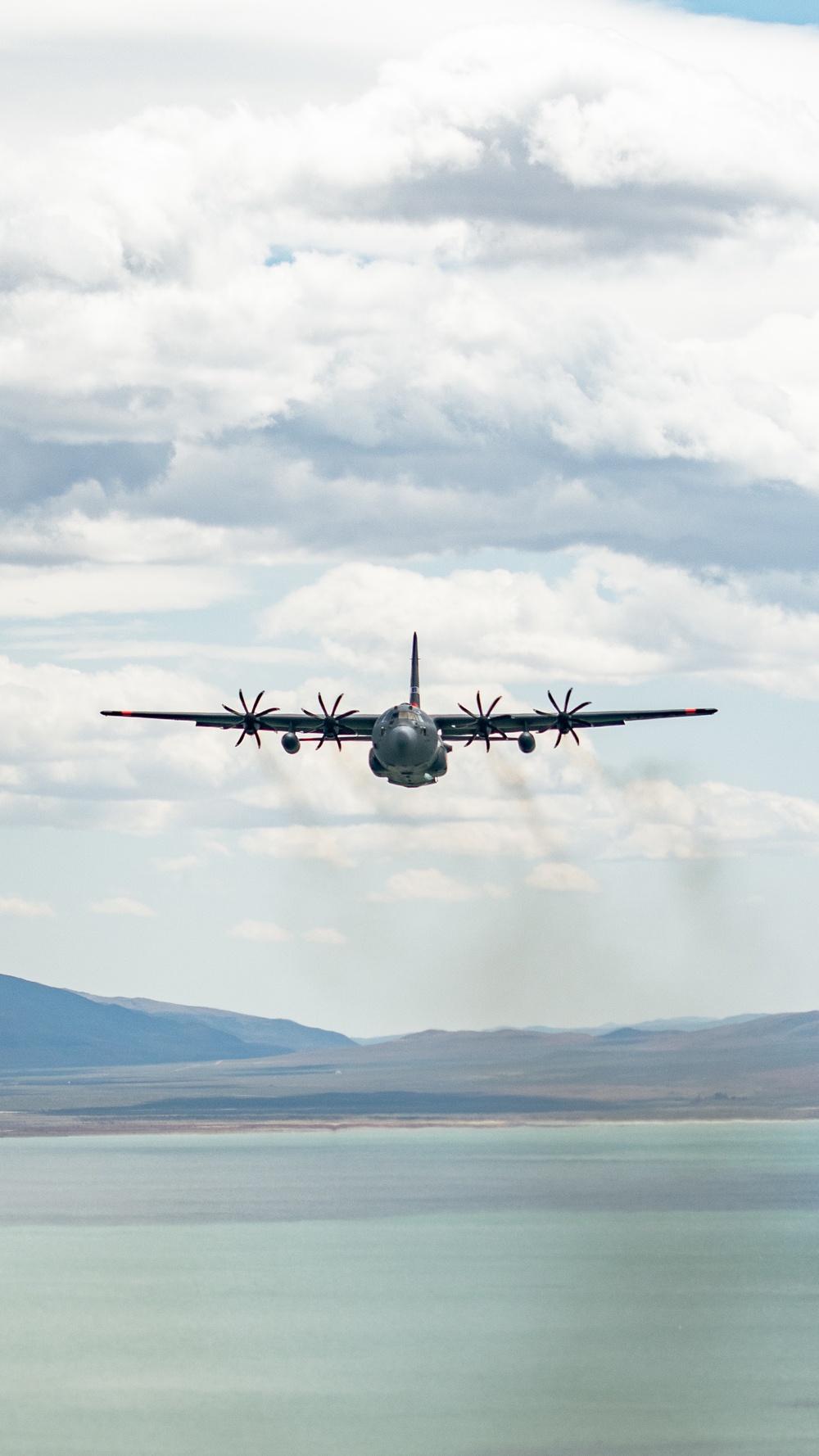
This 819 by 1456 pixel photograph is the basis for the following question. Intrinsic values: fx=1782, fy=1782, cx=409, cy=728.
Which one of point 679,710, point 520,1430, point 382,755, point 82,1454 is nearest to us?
point 382,755

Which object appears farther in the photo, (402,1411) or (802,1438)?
(402,1411)

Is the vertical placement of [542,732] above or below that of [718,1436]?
above

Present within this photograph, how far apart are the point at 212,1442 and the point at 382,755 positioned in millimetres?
96903

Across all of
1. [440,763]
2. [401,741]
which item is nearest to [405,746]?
[401,741]

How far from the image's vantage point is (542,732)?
128375 mm

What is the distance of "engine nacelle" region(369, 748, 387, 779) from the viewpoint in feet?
384

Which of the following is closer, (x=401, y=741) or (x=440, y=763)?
(x=401, y=741)

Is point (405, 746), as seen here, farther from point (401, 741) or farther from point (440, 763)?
point (440, 763)

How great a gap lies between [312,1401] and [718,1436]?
4535cm

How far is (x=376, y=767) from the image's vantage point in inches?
4631

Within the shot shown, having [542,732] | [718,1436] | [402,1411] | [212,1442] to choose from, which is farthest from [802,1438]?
[542,732]

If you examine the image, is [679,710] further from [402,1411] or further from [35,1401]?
[35,1401]

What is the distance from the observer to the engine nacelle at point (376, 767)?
11700 centimetres

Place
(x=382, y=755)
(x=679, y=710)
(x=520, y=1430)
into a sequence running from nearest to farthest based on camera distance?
(x=382, y=755), (x=679, y=710), (x=520, y=1430)
